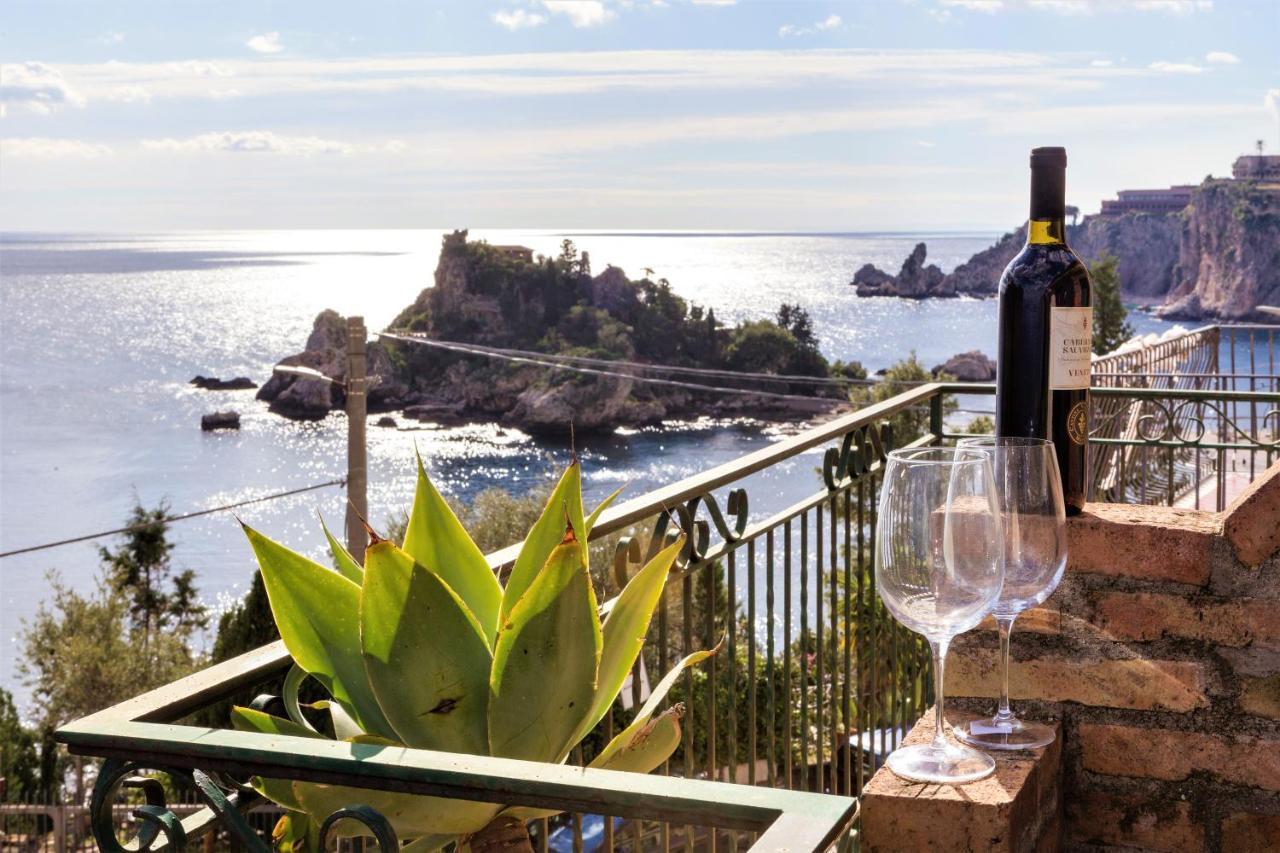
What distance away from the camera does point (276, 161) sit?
113m

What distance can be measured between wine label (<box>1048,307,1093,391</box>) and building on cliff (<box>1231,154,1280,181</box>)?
52.5m

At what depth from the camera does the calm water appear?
53719 mm

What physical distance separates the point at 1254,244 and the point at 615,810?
50.8m

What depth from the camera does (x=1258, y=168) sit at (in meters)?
48.9

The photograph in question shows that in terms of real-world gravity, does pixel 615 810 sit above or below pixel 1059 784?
above

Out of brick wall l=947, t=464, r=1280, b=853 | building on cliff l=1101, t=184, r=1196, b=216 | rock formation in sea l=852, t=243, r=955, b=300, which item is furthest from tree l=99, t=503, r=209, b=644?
rock formation in sea l=852, t=243, r=955, b=300

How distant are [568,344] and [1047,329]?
5269cm

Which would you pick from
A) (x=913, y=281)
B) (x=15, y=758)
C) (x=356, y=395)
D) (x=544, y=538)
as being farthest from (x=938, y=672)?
(x=913, y=281)

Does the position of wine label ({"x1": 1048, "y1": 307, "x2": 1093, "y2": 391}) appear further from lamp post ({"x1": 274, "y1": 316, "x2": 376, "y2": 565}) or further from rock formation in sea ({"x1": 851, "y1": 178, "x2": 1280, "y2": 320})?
rock formation in sea ({"x1": 851, "y1": 178, "x2": 1280, "y2": 320})

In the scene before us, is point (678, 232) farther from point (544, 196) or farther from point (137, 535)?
point (137, 535)

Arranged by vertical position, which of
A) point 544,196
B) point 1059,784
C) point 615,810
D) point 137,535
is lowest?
point 137,535

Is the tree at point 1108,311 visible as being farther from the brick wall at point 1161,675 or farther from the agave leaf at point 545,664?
the agave leaf at point 545,664

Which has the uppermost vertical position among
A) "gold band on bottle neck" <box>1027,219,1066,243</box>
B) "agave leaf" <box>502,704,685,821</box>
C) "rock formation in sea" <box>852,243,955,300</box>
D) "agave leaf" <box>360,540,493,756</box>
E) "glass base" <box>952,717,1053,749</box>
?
"rock formation in sea" <box>852,243,955,300</box>

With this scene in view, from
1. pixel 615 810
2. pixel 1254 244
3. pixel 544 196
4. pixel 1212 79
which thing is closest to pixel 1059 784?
pixel 615 810
